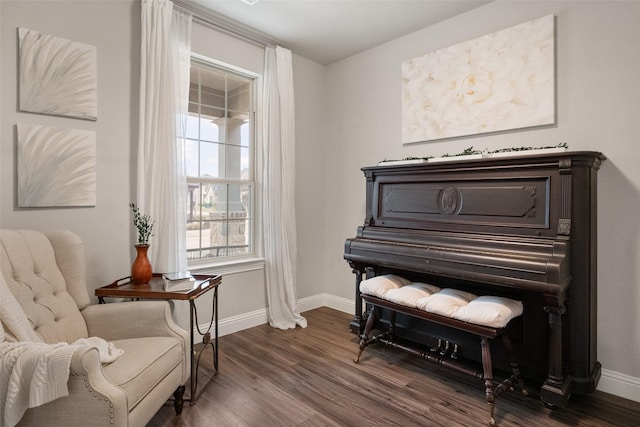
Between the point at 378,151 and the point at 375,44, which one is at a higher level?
the point at 375,44

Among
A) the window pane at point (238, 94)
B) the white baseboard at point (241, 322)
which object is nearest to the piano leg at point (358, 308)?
the white baseboard at point (241, 322)

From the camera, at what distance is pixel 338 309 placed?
12.9ft

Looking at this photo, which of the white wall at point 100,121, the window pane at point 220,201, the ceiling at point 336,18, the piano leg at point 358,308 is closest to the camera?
the white wall at point 100,121

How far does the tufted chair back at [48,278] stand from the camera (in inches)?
68.8

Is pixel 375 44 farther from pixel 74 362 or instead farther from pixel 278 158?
pixel 74 362

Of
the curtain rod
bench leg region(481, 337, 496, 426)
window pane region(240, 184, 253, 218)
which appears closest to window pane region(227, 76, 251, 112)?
the curtain rod

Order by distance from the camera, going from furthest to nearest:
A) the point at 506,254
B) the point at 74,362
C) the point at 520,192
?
the point at 520,192 → the point at 506,254 → the point at 74,362

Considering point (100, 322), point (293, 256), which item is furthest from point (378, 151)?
point (100, 322)

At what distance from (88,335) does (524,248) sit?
2605mm

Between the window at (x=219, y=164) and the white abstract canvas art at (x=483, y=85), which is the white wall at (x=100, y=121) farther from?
the white abstract canvas art at (x=483, y=85)

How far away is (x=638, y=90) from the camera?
216 centimetres

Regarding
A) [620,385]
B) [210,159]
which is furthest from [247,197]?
[620,385]

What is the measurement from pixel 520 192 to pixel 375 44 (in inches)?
85.1

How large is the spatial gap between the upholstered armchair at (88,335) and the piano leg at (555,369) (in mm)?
2115
